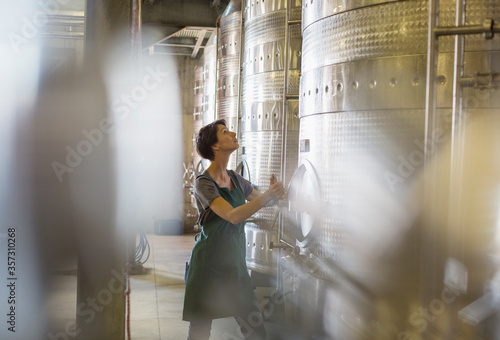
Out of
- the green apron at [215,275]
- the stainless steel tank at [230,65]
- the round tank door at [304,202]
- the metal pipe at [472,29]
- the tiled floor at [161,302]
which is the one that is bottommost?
the tiled floor at [161,302]

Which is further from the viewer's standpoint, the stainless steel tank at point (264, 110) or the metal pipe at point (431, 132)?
the stainless steel tank at point (264, 110)

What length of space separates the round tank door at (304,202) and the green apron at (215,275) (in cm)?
71

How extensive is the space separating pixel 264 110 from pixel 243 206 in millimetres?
3570

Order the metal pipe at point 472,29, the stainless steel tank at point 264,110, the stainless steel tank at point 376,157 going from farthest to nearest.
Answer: the stainless steel tank at point 264,110
the stainless steel tank at point 376,157
the metal pipe at point 472,29

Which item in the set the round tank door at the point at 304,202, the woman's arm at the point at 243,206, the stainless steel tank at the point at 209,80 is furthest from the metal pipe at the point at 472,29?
the stainless steel tank at the point at 209,80

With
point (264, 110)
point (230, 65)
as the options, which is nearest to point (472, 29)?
point (264, 110)

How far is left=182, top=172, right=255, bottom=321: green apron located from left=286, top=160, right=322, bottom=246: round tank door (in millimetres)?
713

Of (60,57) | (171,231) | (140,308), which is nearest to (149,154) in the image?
(171,231)

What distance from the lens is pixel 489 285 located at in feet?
9.77

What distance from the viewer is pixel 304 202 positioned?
4.07 metres

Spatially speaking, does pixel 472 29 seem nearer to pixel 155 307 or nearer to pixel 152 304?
pixel 155 307

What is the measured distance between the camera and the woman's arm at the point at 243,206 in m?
3.30

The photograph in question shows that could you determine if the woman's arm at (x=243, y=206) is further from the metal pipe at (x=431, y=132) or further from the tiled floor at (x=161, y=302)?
the tiled floor at (x=161, y=302)

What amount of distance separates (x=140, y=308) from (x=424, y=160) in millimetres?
4448
